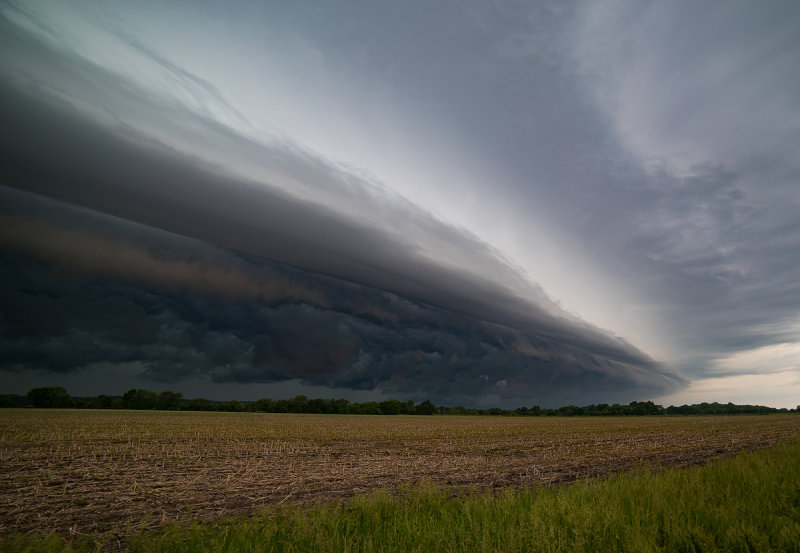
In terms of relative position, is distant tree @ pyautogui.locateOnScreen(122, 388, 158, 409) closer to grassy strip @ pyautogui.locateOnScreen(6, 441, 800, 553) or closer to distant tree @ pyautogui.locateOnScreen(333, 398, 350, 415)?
distant tree @ pyautogui.locateOnScreen(333, 398, 350, 415)

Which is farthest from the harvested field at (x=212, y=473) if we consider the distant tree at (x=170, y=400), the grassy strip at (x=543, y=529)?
the distant tree at (x=170, y=400)

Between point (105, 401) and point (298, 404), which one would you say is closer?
point (105, 401)

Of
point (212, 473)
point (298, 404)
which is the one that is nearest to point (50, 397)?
point (298, 404)

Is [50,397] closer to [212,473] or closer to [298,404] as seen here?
[298,404]

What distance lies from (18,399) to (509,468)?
197342mm

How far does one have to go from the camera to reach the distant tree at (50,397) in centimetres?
14712

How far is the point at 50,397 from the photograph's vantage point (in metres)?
150

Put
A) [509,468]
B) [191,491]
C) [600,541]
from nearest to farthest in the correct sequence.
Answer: [600,541] < [191,491] < [509,468]

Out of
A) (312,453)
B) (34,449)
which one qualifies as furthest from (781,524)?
(34,449)

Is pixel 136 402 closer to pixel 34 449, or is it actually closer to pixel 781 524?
pixel 34 449

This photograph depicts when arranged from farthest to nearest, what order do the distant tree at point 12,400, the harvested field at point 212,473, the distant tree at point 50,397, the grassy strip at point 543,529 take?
the distant tree at point 50,397
the distant tree at point 12,400
the harvested field at point 212,473
the grassy strip at point 543,529

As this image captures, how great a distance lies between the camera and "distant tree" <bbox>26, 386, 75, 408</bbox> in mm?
147125

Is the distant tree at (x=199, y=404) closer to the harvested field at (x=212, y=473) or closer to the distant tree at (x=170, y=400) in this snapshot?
the distant tree at (x=170, y=400)

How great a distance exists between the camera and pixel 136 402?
168625 millimetres
